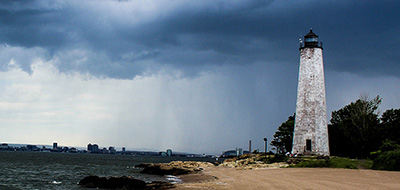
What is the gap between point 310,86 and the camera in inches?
1672

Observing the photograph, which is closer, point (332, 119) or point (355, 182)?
point (355, 182)

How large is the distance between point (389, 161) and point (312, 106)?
13.7 meters

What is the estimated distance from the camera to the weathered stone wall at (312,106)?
4197cm

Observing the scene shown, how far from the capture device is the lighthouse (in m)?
41.9

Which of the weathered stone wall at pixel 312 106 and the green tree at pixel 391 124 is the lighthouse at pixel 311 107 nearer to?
the weathered stone wall at pixel 312 106

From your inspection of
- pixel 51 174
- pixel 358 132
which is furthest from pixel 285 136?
pixel 51 174

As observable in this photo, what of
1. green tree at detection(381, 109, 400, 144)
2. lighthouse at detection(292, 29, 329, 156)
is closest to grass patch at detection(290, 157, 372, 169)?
lighthouse at detection(292, 29, 329, 156)

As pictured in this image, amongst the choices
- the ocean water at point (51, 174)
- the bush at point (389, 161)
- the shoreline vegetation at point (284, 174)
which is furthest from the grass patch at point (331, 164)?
the ocean water at point (51, 174)

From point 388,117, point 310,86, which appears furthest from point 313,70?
point 388,117

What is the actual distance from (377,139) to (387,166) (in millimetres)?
21975

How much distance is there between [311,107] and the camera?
4212cm

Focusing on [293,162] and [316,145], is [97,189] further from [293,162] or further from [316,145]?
[316,145]

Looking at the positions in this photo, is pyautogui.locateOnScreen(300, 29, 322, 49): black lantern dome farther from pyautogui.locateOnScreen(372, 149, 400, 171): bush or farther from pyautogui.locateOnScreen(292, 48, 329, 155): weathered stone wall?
pyautogui.locateOnScreen(372, 149, 400, 171): bush

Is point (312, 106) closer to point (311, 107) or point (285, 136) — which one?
point (311, 107)
